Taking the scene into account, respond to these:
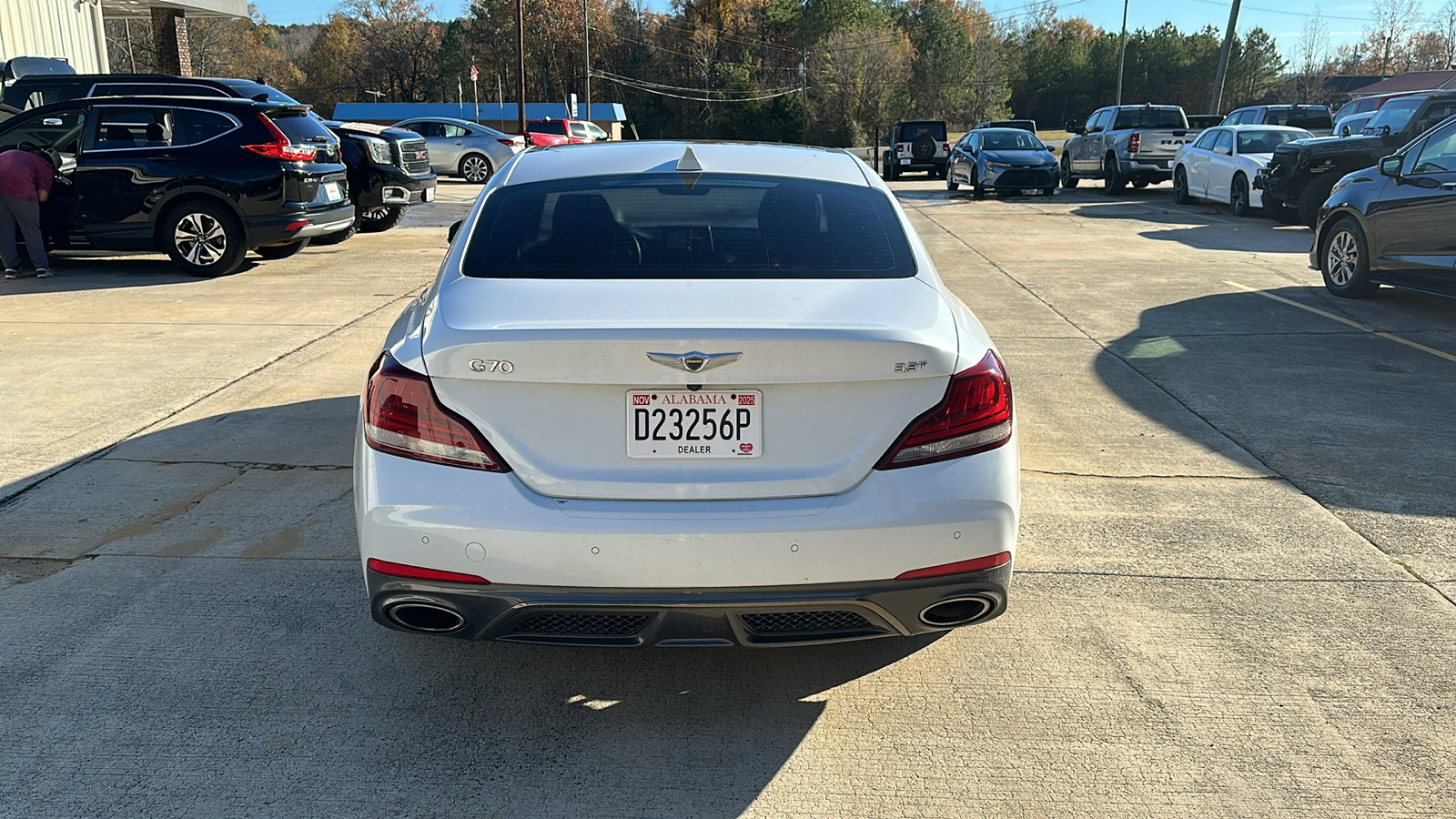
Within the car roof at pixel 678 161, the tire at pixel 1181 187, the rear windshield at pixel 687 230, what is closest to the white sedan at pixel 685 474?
the rear windshield at pixel 687 230

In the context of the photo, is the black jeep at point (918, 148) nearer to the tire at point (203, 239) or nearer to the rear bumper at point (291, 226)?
the rear bumper at point (291, 226)

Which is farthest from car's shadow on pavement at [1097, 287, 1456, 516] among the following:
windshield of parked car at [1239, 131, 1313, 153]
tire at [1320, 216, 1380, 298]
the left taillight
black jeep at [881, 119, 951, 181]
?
black jeep at [881, 119, 951, 181]

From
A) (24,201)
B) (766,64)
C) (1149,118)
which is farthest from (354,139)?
(766,64)

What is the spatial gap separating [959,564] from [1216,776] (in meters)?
0.89

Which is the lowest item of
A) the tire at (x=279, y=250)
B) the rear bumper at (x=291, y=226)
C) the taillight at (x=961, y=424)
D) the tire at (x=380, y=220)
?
the tire at (x=279, y=250)

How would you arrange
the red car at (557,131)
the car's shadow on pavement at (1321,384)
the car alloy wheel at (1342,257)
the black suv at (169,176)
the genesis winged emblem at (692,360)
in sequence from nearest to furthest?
1. the genesis winged emblem at (692,360)
2. the car's shadow on pavement at (1321,384)
3. the car alloy wheel at (1342,257)
4. the black suv at (169,176)
5. the red car at (557,131)

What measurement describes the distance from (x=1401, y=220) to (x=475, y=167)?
73.3 ft

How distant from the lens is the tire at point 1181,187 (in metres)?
21.2

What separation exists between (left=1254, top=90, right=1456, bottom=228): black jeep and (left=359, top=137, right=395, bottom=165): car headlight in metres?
12.6

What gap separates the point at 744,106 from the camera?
90.6 metres

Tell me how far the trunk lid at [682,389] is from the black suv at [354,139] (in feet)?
36.6

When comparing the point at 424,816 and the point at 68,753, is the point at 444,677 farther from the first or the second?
the point at 68,753

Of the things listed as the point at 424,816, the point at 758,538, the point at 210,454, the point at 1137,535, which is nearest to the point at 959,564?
the point at 758,538

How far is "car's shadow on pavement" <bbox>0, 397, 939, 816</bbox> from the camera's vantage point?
295 cm
